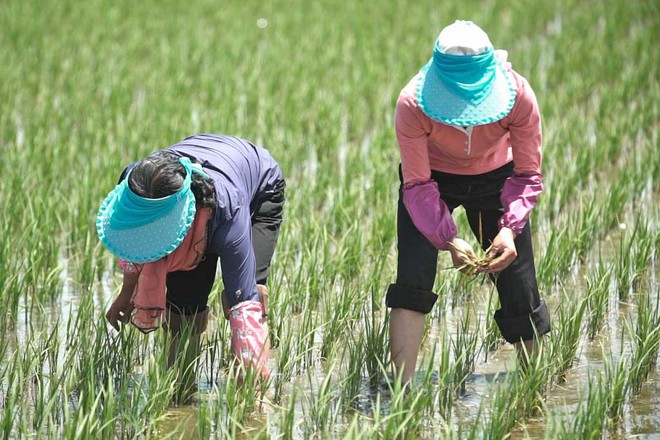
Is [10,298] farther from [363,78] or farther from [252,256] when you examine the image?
[363,78]

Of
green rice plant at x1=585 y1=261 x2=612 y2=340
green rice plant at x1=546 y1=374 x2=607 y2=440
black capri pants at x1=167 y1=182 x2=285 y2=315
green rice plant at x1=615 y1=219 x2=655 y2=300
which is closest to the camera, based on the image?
green rice plant at x1=546 y1=374 x2=607 y2=440

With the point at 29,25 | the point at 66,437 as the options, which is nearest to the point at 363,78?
the point at 29,25

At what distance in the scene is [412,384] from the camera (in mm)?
2928

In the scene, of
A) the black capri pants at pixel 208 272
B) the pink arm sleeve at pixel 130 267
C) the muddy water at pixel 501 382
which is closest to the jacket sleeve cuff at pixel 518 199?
the muddy water at pixel 501 382

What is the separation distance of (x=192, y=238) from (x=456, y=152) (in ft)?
2.65

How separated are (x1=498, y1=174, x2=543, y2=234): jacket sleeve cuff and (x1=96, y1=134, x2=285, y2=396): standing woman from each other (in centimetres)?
71

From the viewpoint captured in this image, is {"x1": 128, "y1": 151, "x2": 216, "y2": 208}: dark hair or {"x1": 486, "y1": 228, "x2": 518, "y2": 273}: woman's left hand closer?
{"x1": 128, "y1": 151, "x2": 216, "y2": 208}: dark hair

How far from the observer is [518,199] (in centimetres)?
312

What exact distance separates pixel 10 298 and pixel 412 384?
1712 millimetres

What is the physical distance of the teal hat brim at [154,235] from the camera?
2.75m

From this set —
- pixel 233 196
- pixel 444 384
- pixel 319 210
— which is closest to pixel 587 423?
pixel 444 384

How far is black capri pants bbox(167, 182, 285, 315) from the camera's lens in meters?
3.20

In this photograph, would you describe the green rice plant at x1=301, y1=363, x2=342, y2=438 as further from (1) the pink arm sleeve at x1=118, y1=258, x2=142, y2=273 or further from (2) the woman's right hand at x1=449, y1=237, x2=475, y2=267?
(1) the pink arm sleeve at x1=118, y1=258, x2=142, y2=273

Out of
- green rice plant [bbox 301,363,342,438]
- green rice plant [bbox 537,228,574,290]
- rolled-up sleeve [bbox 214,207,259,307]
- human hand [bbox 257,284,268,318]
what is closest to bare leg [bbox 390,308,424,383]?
green rice plant [bbox 301,363,342,438]
